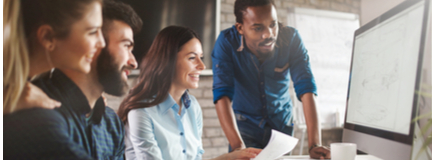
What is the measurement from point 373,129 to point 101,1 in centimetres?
103

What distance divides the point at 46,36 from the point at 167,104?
1.57ft

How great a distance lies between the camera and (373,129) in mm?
1014

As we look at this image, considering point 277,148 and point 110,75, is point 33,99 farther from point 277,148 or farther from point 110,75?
point 277,148

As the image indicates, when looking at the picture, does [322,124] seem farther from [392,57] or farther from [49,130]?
[49,130]

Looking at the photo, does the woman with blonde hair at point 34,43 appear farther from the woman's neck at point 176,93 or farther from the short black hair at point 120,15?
the woman's neck at point 176,93

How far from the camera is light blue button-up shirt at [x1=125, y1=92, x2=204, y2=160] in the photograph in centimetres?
107

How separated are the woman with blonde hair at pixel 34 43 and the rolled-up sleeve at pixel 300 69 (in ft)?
3.19

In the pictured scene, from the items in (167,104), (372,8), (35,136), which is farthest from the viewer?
(372,8)

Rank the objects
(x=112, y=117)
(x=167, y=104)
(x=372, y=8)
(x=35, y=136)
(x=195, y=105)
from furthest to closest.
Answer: (x=372, y=8)
(x=195, y=105)
(x=167, y=104)
(x=112, y=117)
(x=35, y=136)

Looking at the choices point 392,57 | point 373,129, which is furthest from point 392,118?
point 392,57

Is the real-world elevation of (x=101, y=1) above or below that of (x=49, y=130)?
above

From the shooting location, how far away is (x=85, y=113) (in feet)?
3.05

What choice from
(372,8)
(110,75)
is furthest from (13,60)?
(372,8)

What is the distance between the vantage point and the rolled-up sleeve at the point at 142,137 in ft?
3.51
